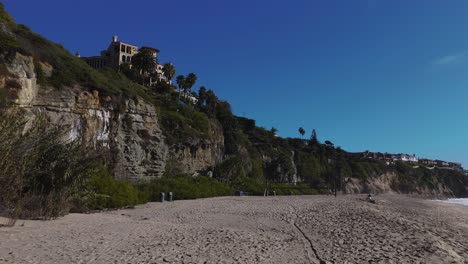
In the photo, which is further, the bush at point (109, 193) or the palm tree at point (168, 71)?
the palm tree at point (168, 71)

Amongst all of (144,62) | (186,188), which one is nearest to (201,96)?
(144,62)

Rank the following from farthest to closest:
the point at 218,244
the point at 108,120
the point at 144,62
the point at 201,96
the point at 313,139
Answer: the point at 313,139, the point at 201,96, the point at 144,62, the point at 108,120, the point at 218,244

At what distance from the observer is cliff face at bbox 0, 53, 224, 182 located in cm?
2834

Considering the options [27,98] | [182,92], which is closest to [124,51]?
[182,92]

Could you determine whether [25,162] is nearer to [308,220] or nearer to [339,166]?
[308,220]

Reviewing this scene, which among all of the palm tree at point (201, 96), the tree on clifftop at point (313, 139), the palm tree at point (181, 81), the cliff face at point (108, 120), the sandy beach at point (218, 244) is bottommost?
the sandy beach at point (218, 244)

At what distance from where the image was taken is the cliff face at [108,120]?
2834 cm

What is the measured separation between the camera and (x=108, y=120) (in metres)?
37.3

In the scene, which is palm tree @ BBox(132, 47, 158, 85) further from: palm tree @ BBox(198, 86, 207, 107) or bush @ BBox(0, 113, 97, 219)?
bush @ BBox(0, 113, 97, 219)

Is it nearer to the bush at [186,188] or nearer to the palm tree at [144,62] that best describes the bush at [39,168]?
the bush at [186,188]

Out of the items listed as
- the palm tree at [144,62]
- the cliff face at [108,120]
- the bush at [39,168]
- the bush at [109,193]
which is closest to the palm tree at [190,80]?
the palm tree at [144,62]

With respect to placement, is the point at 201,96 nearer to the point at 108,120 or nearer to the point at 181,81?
the point at 181,81

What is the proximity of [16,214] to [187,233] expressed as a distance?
5.69 m

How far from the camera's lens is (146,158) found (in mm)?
42000
